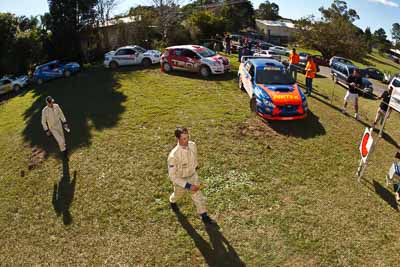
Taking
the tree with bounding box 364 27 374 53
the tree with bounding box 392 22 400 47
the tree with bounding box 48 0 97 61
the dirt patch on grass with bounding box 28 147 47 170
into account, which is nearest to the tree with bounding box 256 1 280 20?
the tree with bounding box 364 27 374 53

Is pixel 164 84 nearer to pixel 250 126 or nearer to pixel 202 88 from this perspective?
pixel 202 88

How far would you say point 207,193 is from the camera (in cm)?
722

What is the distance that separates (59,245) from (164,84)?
10.4 m

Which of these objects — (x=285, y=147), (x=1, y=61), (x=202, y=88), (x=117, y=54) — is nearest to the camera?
(x=285, y=147)

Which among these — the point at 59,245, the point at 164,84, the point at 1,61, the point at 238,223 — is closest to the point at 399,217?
the point at 238,223

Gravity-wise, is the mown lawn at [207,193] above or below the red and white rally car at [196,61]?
below

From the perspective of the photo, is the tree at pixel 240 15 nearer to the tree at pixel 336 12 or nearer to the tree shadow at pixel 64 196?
the tree at pixel 336 12

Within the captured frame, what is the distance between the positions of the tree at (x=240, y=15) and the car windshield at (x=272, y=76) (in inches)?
2054

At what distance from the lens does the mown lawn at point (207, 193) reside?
5742mm

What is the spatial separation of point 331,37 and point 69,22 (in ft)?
117

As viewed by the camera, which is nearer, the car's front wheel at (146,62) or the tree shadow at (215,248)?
the tree shadow at (215,248)

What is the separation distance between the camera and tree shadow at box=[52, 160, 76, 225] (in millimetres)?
7102

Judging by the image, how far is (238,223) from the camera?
630 centimetres

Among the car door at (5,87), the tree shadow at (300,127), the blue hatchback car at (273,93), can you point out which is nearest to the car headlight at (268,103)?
the blue hatchback car at (273,93)
